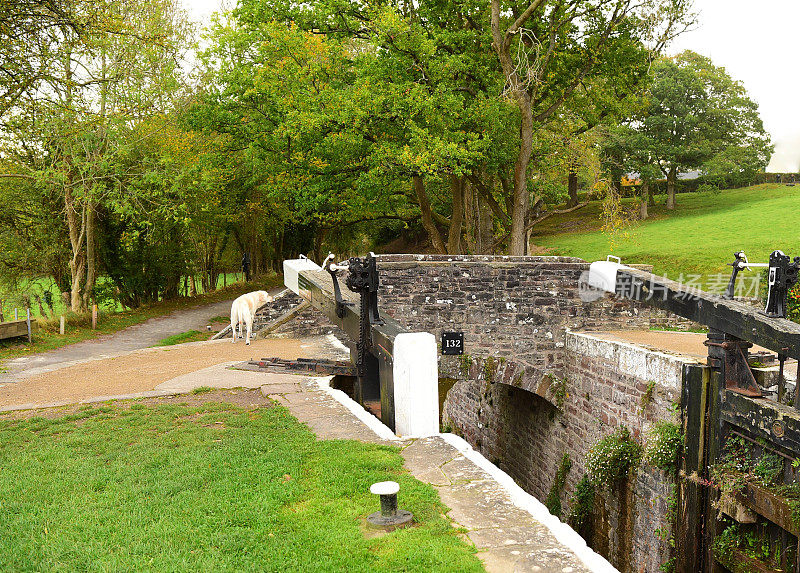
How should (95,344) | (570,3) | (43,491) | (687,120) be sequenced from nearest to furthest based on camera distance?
(43,491) → (95,344) → (570,3) → (687,120)

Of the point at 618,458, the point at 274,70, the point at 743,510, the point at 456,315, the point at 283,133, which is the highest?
the point at 274,70

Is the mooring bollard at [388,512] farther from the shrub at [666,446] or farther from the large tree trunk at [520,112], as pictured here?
the large tree trunk at [520,112]

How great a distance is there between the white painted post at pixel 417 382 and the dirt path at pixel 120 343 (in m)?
7.04

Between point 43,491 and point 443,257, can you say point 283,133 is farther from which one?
point 43,491

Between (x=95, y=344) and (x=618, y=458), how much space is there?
12323mm

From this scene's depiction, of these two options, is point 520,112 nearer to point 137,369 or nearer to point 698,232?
point 137,369

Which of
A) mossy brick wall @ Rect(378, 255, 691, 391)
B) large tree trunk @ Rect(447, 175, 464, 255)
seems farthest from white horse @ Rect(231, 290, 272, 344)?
large tree trunk @ Rect(447, 175, 464, 255)

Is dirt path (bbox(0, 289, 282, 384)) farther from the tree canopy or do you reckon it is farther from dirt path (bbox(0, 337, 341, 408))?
the tree canopy

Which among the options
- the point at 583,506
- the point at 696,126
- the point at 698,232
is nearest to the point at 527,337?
the point at 583,506

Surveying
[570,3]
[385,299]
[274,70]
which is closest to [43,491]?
[385,299]

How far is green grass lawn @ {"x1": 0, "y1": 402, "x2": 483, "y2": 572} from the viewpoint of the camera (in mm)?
3619

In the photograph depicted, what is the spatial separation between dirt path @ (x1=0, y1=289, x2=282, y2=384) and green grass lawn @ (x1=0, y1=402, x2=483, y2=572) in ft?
17.1

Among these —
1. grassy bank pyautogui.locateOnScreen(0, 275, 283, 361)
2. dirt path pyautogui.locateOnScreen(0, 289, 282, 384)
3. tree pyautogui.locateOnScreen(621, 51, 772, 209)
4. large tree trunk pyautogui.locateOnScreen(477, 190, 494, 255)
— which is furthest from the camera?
tree pyautogui.locateOnScreen(621, 51, 772, 209)

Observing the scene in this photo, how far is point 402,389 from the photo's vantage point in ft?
19.4
